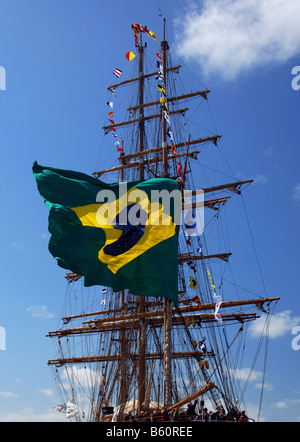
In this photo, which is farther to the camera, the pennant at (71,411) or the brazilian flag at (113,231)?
the pennant at (71,411)

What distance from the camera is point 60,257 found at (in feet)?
57.7

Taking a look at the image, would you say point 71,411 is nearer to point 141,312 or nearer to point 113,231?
point 141,312

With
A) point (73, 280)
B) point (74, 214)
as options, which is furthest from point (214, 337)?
point (73, 280)

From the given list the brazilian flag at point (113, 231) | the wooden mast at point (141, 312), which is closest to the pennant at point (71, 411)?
the wooden mast at point (141, 312)

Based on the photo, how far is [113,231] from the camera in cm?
1897

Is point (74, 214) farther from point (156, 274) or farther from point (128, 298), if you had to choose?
point (128, 298)

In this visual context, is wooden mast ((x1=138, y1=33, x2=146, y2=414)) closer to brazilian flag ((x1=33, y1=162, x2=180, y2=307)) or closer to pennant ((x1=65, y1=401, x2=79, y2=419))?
pennant ((x1=65, y1=401, x2=79, y2=419))

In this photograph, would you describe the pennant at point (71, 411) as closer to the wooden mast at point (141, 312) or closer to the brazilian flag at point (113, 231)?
the wooden mast at point (141, 312)

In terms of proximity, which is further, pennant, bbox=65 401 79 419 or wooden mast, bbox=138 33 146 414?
wooden mast, bbox=138 33 146 414

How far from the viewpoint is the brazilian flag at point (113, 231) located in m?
17.8

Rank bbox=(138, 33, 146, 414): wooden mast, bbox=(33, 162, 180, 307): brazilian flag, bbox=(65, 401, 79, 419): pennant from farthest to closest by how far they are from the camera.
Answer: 1. bbox=(138, 33, 146, 414): wooden mast
2. bbox=(65, 401, 79, 419): pennant
3. bbox=(33, 162, 180, 307): brazilian flag

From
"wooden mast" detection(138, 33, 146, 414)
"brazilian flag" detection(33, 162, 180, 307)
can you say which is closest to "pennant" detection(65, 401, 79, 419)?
"wooden mast" detection(138, 33, 146, 414)

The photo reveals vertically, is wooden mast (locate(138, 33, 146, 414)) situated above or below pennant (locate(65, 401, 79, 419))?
above

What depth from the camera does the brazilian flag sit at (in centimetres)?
1780
